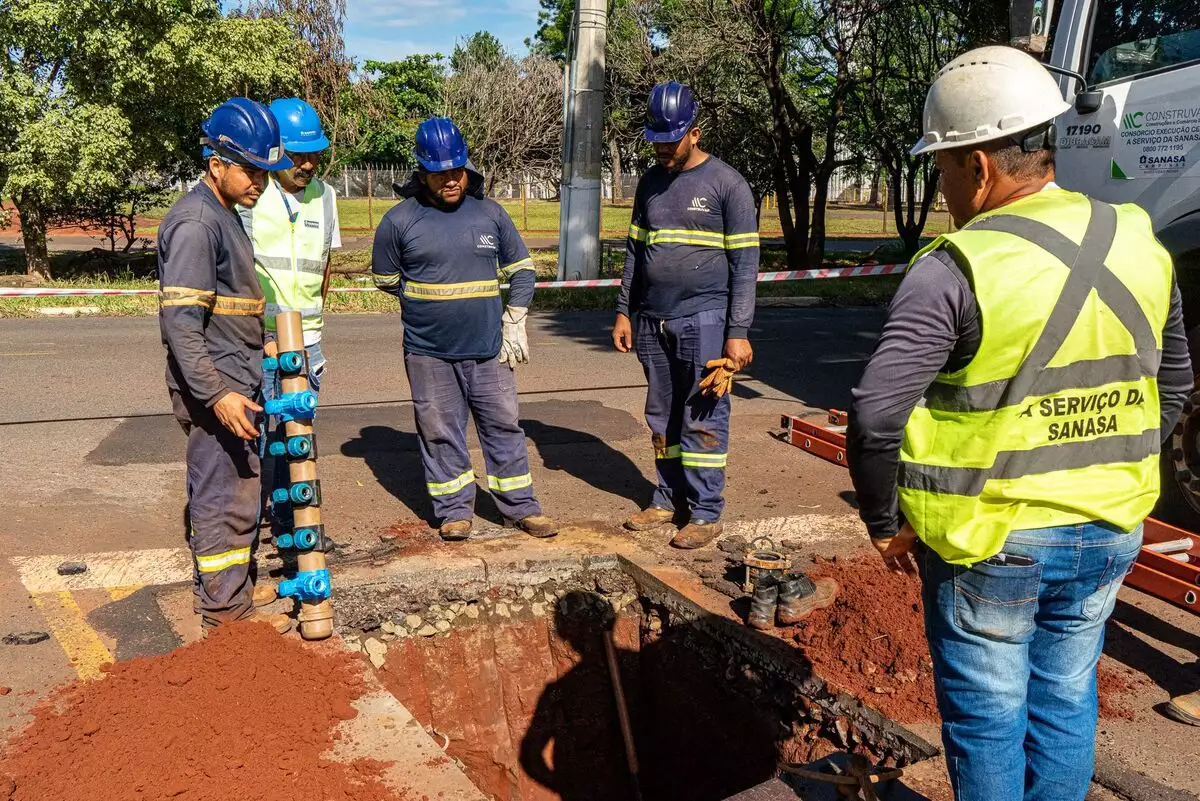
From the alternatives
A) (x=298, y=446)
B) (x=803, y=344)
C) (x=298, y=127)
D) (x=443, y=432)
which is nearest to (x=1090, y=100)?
(x=443, y=432)

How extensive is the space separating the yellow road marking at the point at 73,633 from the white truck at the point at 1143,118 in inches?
197

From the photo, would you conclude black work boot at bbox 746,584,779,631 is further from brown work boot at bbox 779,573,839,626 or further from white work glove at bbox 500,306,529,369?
white work glove at bbox 500,306,529,369

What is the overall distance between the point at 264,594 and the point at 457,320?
1.62 m

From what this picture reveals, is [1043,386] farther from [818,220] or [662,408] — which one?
[818,220]

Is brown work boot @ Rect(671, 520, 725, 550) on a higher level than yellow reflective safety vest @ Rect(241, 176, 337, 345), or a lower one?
lower

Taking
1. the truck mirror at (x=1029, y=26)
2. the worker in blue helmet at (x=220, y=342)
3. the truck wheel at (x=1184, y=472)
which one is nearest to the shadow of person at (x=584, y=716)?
the worker in blue helmet at (x=220, y=342)

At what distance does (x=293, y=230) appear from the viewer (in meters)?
5.01

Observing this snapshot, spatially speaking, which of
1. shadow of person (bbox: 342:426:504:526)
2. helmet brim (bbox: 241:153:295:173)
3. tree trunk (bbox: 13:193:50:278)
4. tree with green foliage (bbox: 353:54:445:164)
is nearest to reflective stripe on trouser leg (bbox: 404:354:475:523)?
shadow of person (bbox: 342:426:504:526)

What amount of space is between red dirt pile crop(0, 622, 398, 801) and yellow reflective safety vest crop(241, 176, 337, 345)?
1775 millimetres

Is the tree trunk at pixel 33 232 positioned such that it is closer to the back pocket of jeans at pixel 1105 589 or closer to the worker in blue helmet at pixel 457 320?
the worker in blue helmet at pixel 457 320

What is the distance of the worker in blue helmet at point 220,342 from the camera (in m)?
3.87

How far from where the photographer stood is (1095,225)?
221cm

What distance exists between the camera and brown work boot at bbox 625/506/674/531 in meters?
5.54

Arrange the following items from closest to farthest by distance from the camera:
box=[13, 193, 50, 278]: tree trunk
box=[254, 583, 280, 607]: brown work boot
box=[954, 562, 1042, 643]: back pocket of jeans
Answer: box=[954, 562, 1042, 643]: back pocket of jeans < box=[254, 583, 280, 607]: brown work boot < box=[13, 193, 50, 278]: tree trunk
